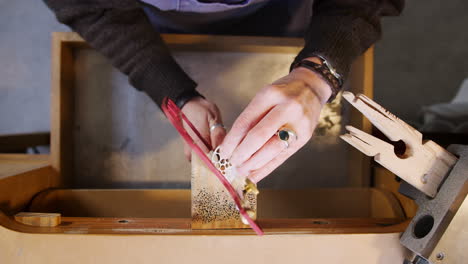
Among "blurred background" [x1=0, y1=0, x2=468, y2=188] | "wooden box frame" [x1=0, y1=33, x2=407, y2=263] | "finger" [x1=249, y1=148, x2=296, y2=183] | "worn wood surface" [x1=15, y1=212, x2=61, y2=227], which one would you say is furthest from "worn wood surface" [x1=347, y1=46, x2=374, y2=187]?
"blurred background" [x1=0, y1=0, x2=468, y2=188]

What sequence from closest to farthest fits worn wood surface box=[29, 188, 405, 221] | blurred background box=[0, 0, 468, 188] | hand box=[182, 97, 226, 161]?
hand box=[182, 97, 226, 161] → worn wood surface box=[29, 188, 405, 221] → blurred background box=[0, 0, 468, 188]

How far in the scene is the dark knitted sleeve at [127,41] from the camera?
1.86 ft

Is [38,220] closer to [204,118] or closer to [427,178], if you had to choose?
[204,118]

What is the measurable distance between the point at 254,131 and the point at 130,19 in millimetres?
338

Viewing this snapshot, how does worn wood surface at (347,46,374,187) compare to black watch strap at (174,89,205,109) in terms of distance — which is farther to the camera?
worn wood surface at (347,46,374,187)

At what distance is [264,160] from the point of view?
40 centimetres

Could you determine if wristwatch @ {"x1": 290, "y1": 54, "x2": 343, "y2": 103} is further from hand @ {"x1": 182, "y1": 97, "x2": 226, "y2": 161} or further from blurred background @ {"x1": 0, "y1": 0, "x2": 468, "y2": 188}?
blurred background @ {"x1": 0, "y1": 0, "x2": 468, "y2": 188}

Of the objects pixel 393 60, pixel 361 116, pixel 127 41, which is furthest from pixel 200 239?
pixel 393 60

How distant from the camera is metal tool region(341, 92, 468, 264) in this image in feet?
1.23

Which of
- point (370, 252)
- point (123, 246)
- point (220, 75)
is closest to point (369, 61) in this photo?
point (220, 75)

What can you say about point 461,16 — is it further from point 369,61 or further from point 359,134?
Result: point 359,134

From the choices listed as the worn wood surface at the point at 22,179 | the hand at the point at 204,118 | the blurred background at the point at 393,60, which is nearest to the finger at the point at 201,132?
the hand at the point at 204,118

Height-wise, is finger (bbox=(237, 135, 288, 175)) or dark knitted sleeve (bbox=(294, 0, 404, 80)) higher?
dark knitted sleeve (bbox=(294, 0, 404, 80))

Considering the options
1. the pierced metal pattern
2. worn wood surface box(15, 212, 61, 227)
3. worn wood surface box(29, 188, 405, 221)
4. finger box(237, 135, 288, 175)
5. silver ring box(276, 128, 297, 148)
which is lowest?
worn wood surface box(29, 188, 405, 221)
